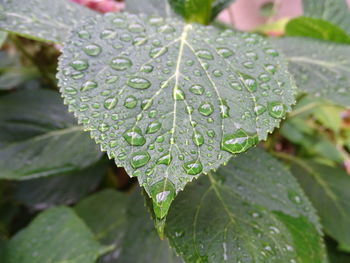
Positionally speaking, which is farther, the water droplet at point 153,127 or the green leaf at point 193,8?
the green leaf at point 193,8

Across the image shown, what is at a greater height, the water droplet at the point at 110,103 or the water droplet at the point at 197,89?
the water droplet at the point at 110,103

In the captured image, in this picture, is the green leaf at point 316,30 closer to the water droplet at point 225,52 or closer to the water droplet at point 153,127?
the water droplet at point 225,52

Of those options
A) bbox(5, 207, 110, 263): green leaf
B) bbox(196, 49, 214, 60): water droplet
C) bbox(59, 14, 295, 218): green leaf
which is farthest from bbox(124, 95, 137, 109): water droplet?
bbox(5, 207, 110, 263): green leaf

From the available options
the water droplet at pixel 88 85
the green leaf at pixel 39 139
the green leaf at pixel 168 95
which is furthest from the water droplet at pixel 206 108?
the green leaf at pixel 39 139

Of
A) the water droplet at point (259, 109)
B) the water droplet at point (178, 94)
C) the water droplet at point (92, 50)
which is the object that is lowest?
the water droplet at point (259, 109)

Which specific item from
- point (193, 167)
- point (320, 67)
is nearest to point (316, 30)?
point (320, 67)

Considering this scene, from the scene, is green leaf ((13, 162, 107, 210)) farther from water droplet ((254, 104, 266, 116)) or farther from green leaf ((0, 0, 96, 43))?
water droplet ((254, 104, 266, 116))

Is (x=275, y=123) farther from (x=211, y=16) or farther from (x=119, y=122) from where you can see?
(x=211, y=16)
